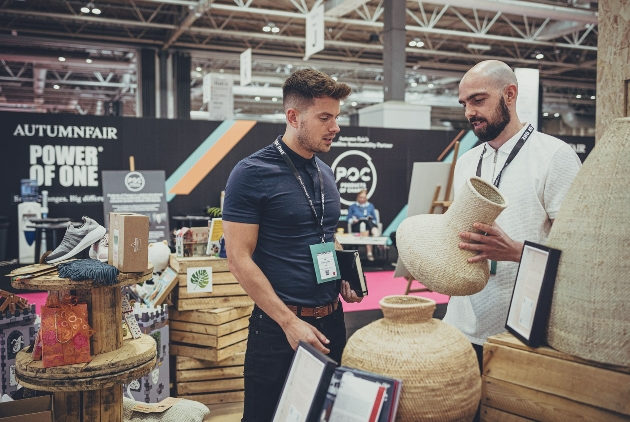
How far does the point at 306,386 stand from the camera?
1.19m

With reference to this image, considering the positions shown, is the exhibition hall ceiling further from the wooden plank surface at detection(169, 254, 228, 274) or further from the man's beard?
the man's beard

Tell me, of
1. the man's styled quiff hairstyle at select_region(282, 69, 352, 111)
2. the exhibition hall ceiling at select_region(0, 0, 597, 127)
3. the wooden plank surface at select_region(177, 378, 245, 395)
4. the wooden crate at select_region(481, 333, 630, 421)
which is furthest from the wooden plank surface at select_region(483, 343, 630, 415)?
the exhibition hall ceiling at select_region(0, 0, 597, 127)

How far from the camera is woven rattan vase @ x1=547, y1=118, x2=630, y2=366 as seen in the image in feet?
3.64

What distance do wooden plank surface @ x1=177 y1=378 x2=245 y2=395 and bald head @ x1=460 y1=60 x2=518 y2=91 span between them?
2703mm

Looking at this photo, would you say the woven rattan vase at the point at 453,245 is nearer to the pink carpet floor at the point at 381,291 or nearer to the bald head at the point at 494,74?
the bald head at the point at 494,74

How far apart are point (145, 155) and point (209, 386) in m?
5.68

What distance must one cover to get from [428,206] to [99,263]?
13.7ft

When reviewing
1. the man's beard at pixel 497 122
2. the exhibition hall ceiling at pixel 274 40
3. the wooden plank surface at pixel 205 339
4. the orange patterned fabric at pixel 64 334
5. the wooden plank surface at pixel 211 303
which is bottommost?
the wooden plank surface at pixel 205 339

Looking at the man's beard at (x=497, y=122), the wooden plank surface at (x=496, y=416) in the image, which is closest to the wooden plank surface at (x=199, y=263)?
the man's beard at (x=497, y=122)

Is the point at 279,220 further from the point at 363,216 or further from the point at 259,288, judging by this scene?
the point at 363,216

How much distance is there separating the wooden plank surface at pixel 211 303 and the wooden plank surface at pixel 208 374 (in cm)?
44

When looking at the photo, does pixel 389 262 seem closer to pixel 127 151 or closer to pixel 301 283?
pixel 127 151

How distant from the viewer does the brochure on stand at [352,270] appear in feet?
6.55

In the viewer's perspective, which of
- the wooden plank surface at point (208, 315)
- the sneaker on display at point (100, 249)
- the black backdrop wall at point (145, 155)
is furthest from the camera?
the black backdrop wall at point (145, 155)
